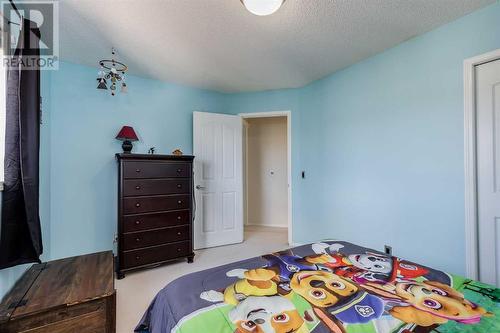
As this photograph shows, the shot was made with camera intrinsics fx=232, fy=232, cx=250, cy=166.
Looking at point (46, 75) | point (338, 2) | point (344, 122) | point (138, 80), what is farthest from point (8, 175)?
point (344, 122)

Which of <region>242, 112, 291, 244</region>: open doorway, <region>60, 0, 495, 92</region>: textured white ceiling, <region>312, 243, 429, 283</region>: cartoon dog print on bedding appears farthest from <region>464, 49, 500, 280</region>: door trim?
<region>242, 112, 291, 244</region>: open doorway

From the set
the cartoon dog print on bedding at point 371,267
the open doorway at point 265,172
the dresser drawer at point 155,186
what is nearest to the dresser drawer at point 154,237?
the dresser drawer at point 155,186

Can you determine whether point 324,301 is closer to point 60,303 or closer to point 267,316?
point 267,316

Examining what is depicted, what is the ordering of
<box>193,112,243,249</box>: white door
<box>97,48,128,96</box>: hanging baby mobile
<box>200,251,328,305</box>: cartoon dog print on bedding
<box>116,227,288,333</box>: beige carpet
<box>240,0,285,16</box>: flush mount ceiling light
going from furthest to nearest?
<box>193,112,243,249</box>: white door < <box>97,48,128,96</box>: hanging baby mobile < <box>116,227,288,333</box>: beige carpet < <box>240,0,285,16</box>: flush mount ceiling light < <box>200,251,328,305</box>: cartoon dog print on bedding

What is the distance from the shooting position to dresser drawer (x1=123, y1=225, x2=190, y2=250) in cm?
250

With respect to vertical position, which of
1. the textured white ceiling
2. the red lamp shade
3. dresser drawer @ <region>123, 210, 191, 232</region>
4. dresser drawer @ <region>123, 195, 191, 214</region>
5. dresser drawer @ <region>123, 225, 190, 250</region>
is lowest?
dresser drawer @ <region>123, 225, 190, 250</region>

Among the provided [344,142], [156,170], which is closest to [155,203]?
[156,170]

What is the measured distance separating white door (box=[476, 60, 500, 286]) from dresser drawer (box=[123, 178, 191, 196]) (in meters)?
2.82

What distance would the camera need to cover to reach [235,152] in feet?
12.0

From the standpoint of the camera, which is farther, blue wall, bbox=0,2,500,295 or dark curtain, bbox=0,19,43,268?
blue wall, bbox=0,2,500,295

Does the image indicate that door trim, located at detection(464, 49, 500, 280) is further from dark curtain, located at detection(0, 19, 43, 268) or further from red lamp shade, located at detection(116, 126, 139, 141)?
red lamp shade, located at detection(116, 126, 139, 141)

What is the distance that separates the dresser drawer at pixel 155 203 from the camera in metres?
2.52

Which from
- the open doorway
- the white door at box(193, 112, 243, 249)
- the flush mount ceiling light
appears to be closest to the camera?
the flush mount ceiling light

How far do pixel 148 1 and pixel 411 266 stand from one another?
2486 mm
